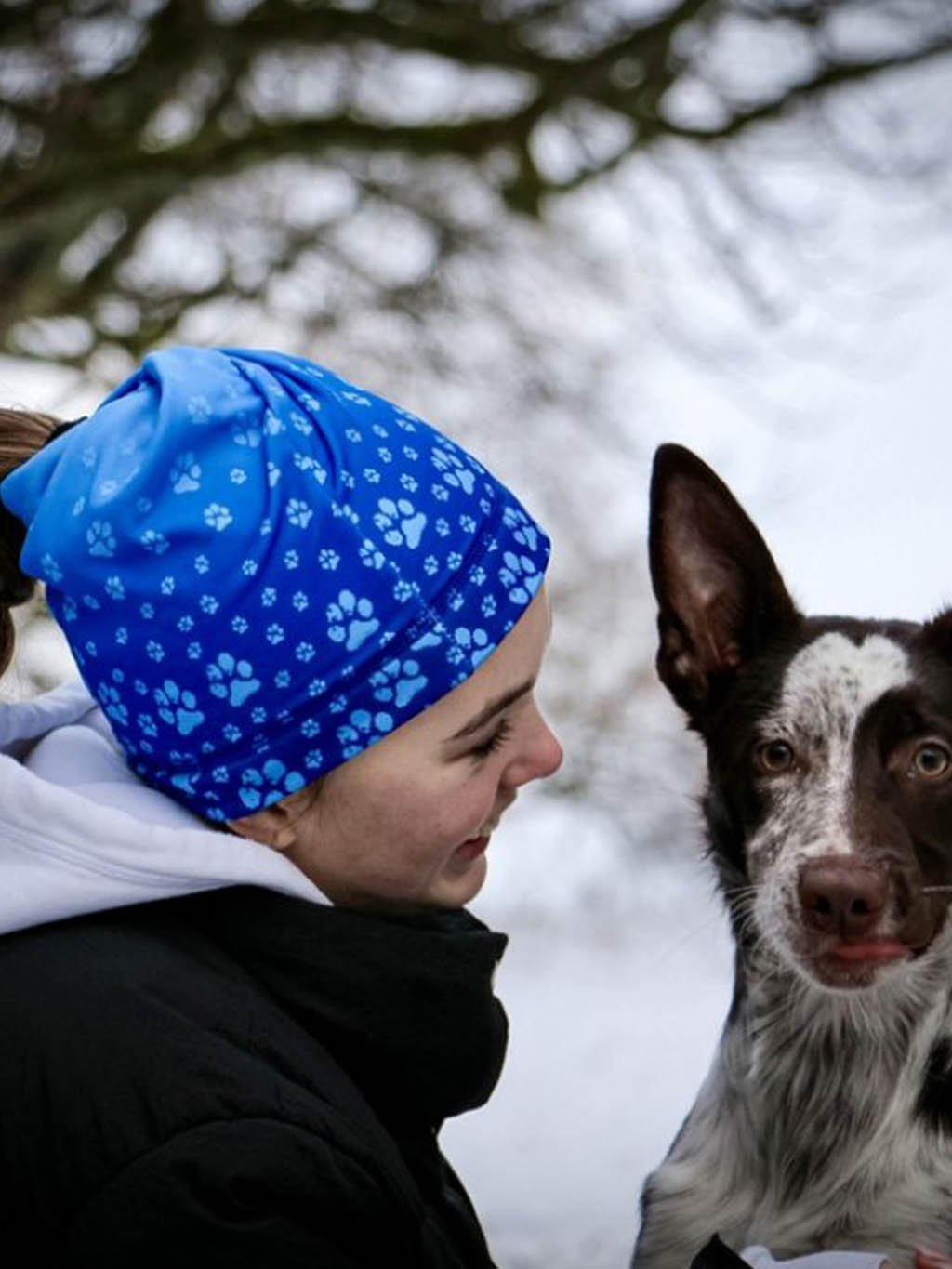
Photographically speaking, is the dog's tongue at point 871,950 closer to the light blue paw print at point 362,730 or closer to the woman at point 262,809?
the woman at point 262,809

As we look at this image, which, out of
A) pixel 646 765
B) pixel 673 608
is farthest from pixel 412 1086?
pixel 646 765

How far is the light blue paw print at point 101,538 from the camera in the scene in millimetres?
1777

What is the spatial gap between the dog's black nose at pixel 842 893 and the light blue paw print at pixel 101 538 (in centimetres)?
80

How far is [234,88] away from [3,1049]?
767 cm

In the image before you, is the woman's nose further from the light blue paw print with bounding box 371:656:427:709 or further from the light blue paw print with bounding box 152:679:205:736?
the light blue paw print with bounding box 152:679:205:736

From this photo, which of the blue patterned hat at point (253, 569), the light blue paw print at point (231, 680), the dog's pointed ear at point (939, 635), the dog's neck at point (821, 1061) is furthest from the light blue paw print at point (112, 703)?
the dog's pointed ear at point (939, 635)

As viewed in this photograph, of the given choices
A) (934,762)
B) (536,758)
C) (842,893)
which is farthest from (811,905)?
(536,758)

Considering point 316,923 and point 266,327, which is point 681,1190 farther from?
point 266,327

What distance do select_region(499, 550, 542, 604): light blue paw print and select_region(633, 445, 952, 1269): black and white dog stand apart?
16.9 inches

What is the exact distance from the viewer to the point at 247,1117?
164 cm

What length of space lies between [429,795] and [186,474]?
1.25 feet

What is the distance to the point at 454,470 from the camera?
193cm

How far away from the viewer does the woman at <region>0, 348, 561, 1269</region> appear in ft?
5.49

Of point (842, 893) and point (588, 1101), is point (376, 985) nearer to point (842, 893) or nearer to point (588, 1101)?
point (842, 893)
